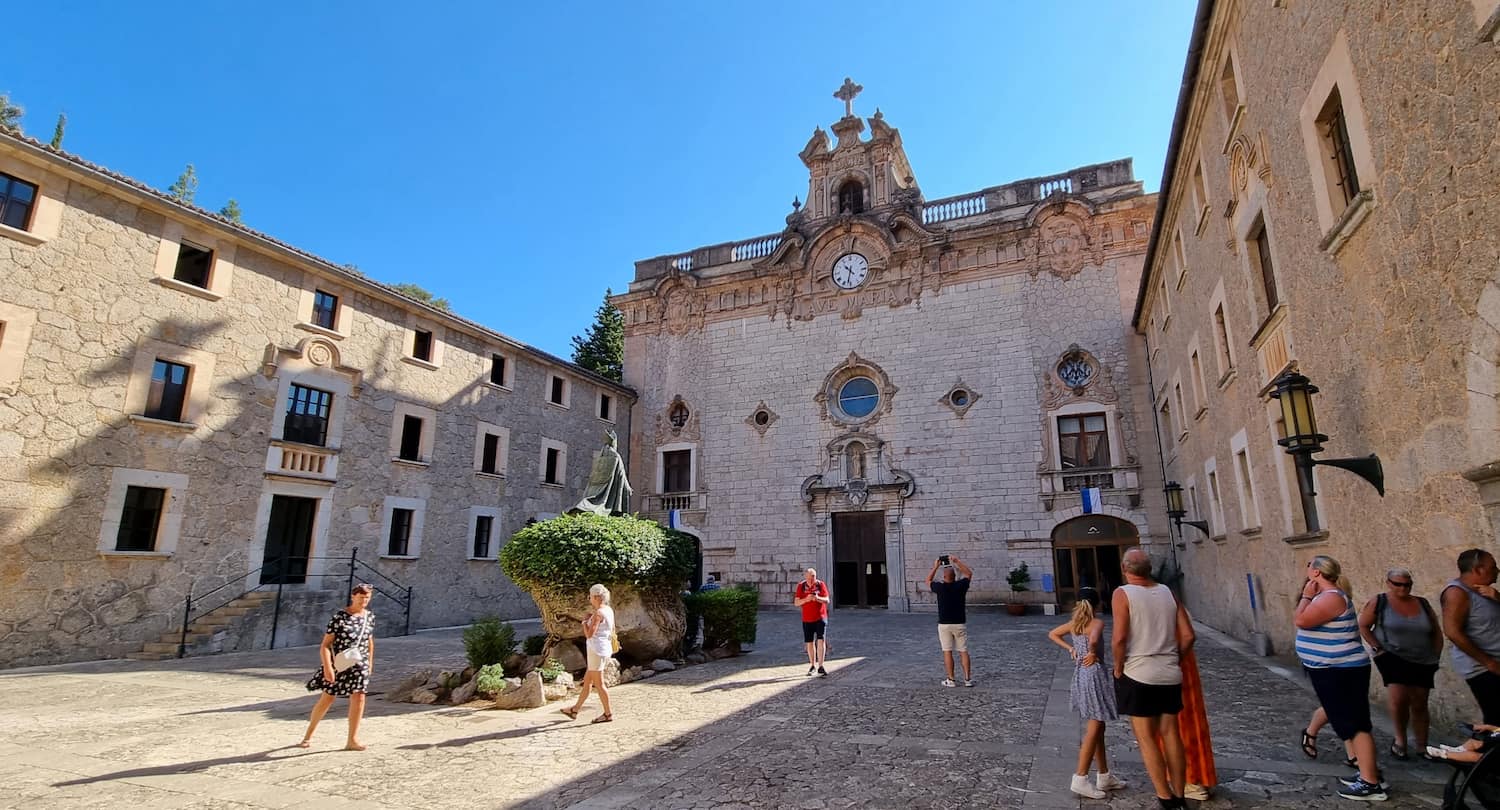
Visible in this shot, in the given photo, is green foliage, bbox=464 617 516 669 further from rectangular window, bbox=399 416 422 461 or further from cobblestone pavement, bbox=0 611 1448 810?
rectangular window, bbox=399 416 422 461

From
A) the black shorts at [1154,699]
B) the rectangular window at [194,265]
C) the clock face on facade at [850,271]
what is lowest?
the black shorts at [1154,699]

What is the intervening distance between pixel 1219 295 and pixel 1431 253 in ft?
22.0

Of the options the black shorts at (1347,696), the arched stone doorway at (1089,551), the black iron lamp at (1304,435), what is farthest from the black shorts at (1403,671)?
the arched stone doorway at (1089,551)

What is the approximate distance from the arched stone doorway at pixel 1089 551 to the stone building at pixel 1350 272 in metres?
7.39

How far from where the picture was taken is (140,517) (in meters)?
13.2

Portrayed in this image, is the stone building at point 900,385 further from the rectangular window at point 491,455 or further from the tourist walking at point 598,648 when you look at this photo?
the tourist walking at point 598,648

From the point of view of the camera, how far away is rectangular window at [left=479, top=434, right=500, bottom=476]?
68.3 ft

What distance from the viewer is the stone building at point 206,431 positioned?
11.9 m

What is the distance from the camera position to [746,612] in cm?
1222

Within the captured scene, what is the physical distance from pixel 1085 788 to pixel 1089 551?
17028mm

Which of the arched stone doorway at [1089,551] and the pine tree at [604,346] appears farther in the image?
the pine tree at [604,346]

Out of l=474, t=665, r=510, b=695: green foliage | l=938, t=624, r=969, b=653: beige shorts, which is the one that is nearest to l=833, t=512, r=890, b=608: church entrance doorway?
→ l=938, t=624, r=969, b=653: beige shorts

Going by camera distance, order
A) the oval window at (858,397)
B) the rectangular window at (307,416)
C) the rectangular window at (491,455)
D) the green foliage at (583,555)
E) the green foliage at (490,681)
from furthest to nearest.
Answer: the oval window at (858,397), the rectangular window at (491,455), the rectangular window at (307,416), the green foliage at (583,555), the green foliage at (490,681)

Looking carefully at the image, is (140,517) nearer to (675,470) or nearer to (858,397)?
(675,470)
